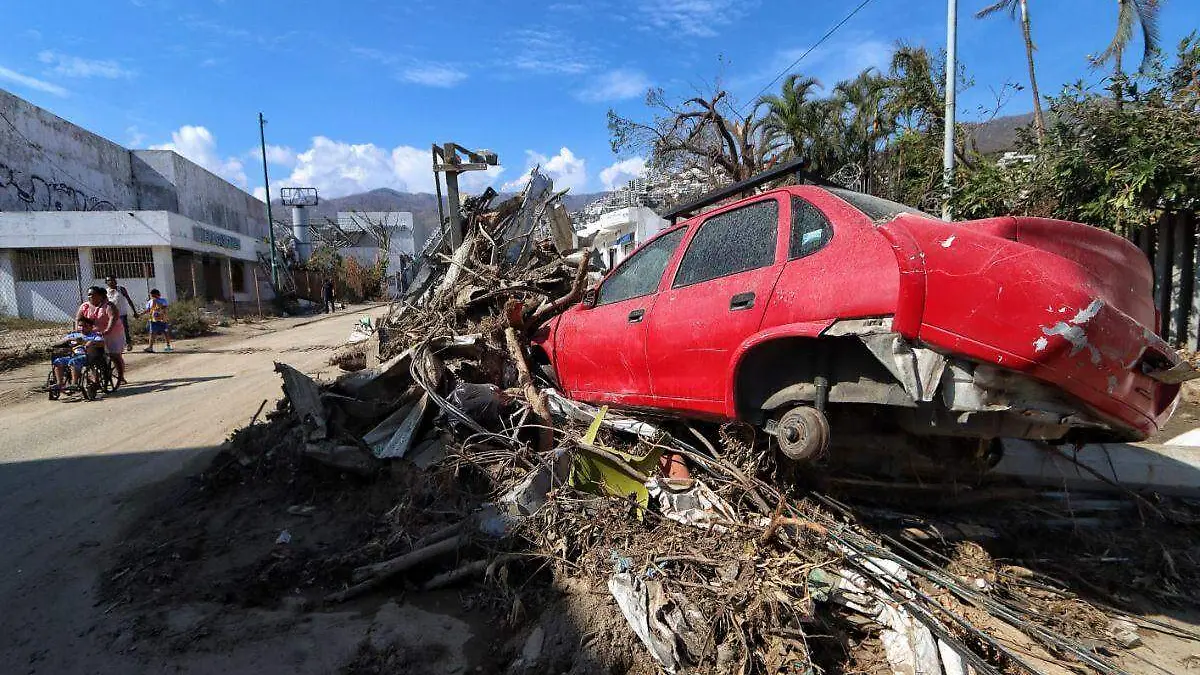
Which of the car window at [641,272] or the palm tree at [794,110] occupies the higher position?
the palm tree at [794,110]

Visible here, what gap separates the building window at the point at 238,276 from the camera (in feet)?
85.7

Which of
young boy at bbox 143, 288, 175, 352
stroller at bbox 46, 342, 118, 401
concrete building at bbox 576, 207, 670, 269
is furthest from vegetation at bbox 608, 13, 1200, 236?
young boy at bbox 143, 288, 175, 352

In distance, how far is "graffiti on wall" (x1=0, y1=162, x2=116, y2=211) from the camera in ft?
61.1

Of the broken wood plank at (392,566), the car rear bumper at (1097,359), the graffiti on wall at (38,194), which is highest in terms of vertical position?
the graffiti on wall at (38,194)

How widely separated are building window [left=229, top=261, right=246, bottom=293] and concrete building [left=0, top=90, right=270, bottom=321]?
149 mm

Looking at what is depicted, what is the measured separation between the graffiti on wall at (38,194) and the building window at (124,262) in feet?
12.8

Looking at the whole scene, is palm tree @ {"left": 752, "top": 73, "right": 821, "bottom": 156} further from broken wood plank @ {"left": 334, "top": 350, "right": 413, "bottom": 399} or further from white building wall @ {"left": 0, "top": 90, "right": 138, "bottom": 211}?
white building wall @ {"left": 0, "top": 90, "right": 138, "bottom": 211}

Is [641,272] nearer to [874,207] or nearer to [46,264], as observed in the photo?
[874,207]

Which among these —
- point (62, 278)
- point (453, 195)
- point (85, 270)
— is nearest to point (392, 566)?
point (453, 195)

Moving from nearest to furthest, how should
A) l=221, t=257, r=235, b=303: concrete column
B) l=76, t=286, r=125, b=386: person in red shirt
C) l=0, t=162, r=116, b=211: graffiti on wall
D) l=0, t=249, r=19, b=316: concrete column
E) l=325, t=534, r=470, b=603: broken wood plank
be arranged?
l=325, t=534, r=470, b=603: broken wood plank
l=76, t=286, r=125, b=386: person in red shirt
l=0, t=249, r=19, b=316: concrete column
l=0, t=162, r=116, b=211: graffiti on wall
l=221, t=257, r=235, b=303: concrete column

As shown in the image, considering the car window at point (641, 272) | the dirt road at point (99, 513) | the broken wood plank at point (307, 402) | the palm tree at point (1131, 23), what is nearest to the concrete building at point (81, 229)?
the dirt road at point (99, 513)

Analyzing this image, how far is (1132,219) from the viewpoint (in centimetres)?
645

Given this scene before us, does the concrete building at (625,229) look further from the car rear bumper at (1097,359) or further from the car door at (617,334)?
the car rear bumper at (1097,359)

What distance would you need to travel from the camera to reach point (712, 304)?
3.12m
